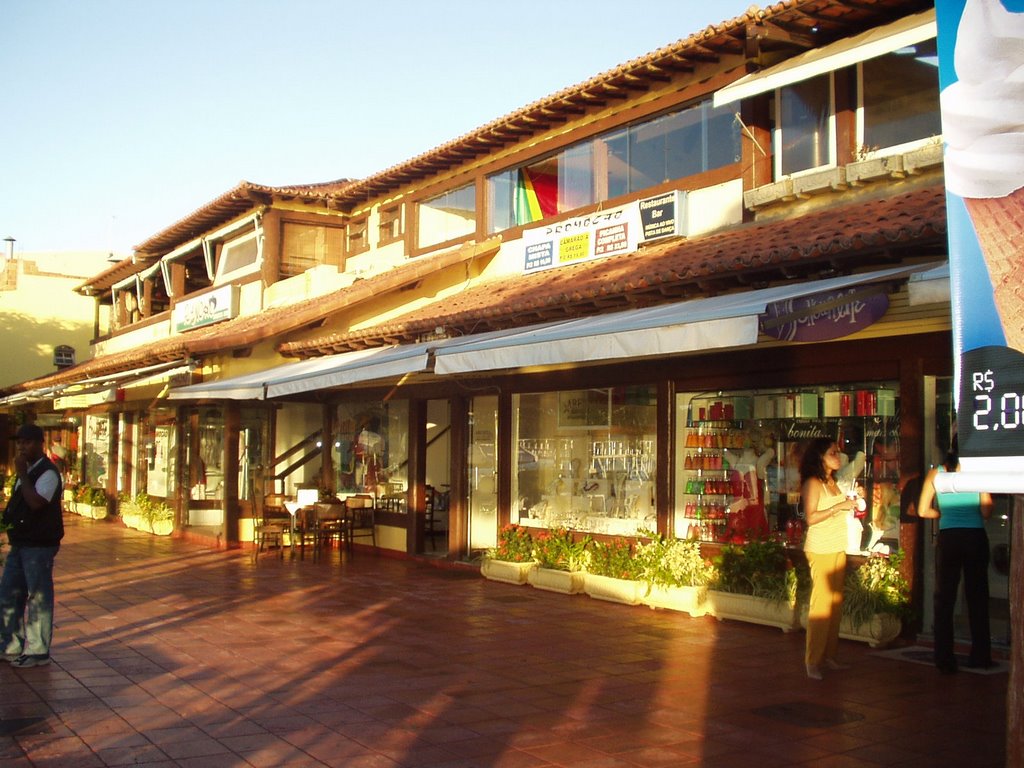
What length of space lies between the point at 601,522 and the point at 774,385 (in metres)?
3.14

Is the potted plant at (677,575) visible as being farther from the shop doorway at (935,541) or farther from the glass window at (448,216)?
the glass window at (448,216)

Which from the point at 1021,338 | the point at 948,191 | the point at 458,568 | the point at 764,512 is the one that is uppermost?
the point at 948,191

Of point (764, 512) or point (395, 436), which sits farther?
point (395, 436)

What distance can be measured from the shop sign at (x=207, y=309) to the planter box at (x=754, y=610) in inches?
534

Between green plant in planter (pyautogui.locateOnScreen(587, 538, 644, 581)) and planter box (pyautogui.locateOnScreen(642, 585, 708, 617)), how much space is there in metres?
0.34

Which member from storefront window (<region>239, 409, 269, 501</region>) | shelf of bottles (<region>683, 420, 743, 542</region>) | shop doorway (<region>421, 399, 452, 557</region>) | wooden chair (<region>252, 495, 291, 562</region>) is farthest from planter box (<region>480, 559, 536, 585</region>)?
storefront window (<region>239, 409, 269, 501</region>)

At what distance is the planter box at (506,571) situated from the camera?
41.6 ft

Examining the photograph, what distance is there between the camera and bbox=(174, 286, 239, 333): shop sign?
69.1ft

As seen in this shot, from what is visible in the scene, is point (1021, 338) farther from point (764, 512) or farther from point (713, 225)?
point (713, 225)

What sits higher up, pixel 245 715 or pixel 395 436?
pixel 395 436

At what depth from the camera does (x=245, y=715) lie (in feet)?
21.8

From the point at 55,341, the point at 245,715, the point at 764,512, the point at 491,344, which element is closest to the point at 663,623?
the point at 764,512

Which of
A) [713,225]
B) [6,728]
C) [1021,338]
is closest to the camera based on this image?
[1021,338]

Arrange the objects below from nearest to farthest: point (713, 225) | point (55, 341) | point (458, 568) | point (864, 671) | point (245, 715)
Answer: point (245, 715) → point (864, 671) → point (713, 225) → point (458, 568) → point (55, 341)
